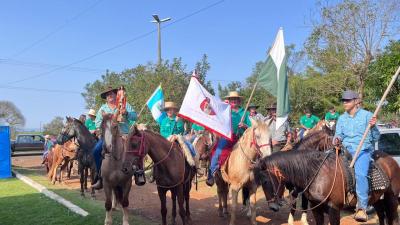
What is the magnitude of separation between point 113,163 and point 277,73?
12.3 feet

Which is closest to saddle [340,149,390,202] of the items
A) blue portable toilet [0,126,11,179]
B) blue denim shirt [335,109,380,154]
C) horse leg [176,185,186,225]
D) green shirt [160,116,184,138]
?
blue denim shirt [335,109,380,154]

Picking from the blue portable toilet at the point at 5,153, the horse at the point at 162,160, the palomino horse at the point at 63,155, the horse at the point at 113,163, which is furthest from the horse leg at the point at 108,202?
the blue portable toilet at the point at 5,153

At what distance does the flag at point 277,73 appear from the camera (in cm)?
757

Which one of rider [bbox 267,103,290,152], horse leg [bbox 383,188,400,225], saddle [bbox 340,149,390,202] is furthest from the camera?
rider [bbox 267,103,290,152]

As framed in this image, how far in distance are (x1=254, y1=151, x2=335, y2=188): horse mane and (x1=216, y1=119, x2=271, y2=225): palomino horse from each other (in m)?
1.15

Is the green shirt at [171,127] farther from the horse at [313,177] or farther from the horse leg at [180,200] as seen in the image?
the horse at [313,177]

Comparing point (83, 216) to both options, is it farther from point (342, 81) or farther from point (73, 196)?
point (342, 81)

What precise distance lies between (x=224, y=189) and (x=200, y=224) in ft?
3.40

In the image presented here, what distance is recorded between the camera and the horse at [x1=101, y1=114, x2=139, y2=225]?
265 inches

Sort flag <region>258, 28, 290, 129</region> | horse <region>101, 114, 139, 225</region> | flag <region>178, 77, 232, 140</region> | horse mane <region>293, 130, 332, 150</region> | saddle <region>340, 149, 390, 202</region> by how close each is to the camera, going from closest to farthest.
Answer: saddle <region>340, 149, 390, 202</region>
horse <region>101, 114, 139, 225</region>
flag <region>178, 77, 232, 140</region>
flag <region>258, 28, 290, 129</region>
horse mane <region>293, 130, 332, 150</region>

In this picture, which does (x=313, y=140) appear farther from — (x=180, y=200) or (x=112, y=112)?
(x=112, y=112)

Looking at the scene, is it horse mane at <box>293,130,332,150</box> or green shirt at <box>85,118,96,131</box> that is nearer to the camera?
horse mane at <box>293,130,332,150</box>

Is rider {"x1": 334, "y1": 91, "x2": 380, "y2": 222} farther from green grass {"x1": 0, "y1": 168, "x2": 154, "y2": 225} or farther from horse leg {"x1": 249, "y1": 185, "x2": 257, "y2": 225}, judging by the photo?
green grass {"x1": 0, "y1": 168, "x2": 154, "y2": 225}

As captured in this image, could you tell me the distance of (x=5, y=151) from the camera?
17.0 meters
